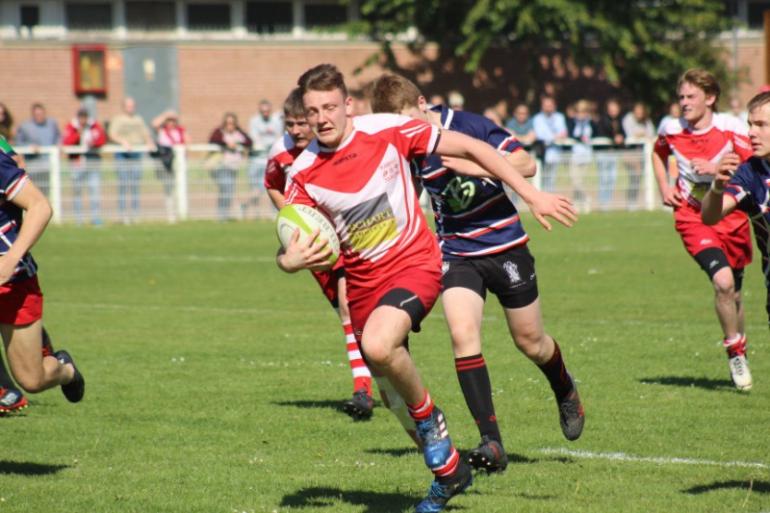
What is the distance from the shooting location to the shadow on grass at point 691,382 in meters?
9.57

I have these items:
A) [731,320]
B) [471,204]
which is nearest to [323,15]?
[731,320]

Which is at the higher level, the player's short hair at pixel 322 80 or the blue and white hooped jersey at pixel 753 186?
the player's short hair at pixel 322 80

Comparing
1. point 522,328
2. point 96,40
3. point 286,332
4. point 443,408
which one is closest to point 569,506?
point 522,328

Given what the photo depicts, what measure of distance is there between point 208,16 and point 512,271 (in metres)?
35.1

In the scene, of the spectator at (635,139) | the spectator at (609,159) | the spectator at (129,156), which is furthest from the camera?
the spectator at (635,139)

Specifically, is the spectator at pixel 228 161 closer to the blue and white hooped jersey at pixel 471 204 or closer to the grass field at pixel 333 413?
the grass field at pixel 333 413

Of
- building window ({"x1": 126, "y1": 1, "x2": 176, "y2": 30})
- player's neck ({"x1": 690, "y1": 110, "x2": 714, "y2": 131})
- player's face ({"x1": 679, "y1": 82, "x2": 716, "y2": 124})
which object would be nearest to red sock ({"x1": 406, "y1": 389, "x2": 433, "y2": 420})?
player's face ({"x1": 679, "y1": 82, "x2": 716, "y2": 124})

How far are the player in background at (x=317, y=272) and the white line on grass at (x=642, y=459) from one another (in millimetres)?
1521

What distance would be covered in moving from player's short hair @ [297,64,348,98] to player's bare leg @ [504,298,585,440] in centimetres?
184

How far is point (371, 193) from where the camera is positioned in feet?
20.9

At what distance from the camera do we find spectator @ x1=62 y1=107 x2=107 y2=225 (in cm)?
2417

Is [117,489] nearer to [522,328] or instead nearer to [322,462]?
[322,462]

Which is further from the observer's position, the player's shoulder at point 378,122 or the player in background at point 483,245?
the player in background at point 483,245

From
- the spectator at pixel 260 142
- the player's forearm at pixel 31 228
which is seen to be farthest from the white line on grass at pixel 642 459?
the spectator at pixel 260 142
